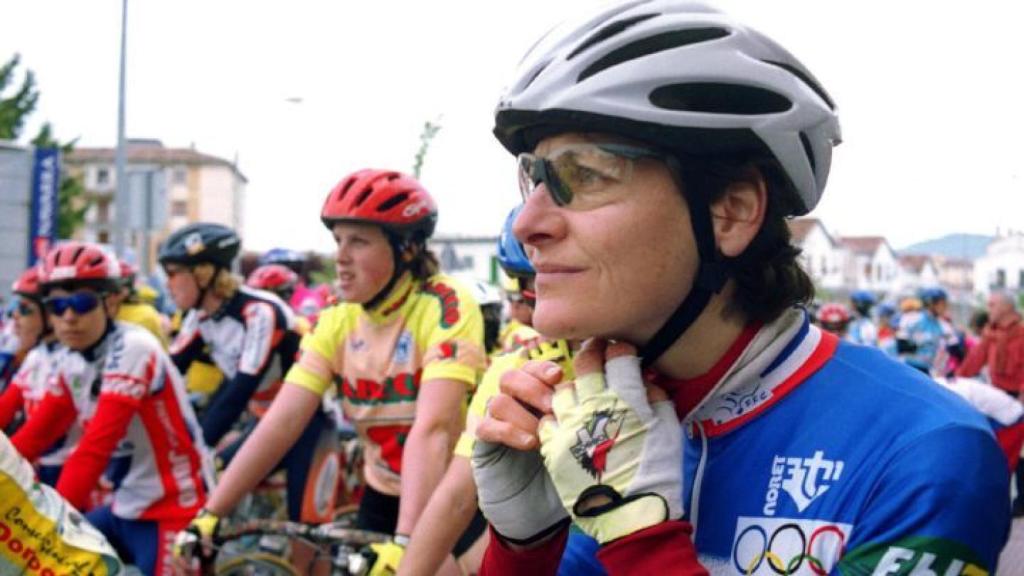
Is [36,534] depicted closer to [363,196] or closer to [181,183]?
[363,196]

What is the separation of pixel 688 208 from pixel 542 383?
39cm

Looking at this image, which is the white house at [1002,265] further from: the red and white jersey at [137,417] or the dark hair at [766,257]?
the red and white jersey at [137,417]

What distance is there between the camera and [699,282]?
2.02m

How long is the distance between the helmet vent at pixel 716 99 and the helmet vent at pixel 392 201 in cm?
363

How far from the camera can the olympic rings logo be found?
5.85ft

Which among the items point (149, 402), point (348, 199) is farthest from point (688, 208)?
point (149, 402)

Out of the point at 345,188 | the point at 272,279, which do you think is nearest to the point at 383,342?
the point at 345,188

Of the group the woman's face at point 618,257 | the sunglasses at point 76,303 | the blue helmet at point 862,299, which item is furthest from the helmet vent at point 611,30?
the blue helmet at point 862,299

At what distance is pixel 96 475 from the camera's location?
16.8 feet

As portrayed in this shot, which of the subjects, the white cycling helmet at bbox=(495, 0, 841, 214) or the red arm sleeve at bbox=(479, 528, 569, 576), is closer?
the white cycling helmet at bbox=(495, 0, 841, 214)

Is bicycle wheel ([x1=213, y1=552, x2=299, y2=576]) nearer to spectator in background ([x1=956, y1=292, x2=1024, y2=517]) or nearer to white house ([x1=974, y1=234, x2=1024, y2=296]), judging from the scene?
white house ([x1=974, y1=234, x2=1024, y2=296])

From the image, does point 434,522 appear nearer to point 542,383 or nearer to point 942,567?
point 542,383

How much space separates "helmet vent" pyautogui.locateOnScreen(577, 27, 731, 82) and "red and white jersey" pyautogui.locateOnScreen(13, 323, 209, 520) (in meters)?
3.89

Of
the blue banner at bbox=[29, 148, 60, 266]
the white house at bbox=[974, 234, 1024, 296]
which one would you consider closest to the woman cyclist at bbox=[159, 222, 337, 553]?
the white house at bbox=[974, 234, 1024, 296]
